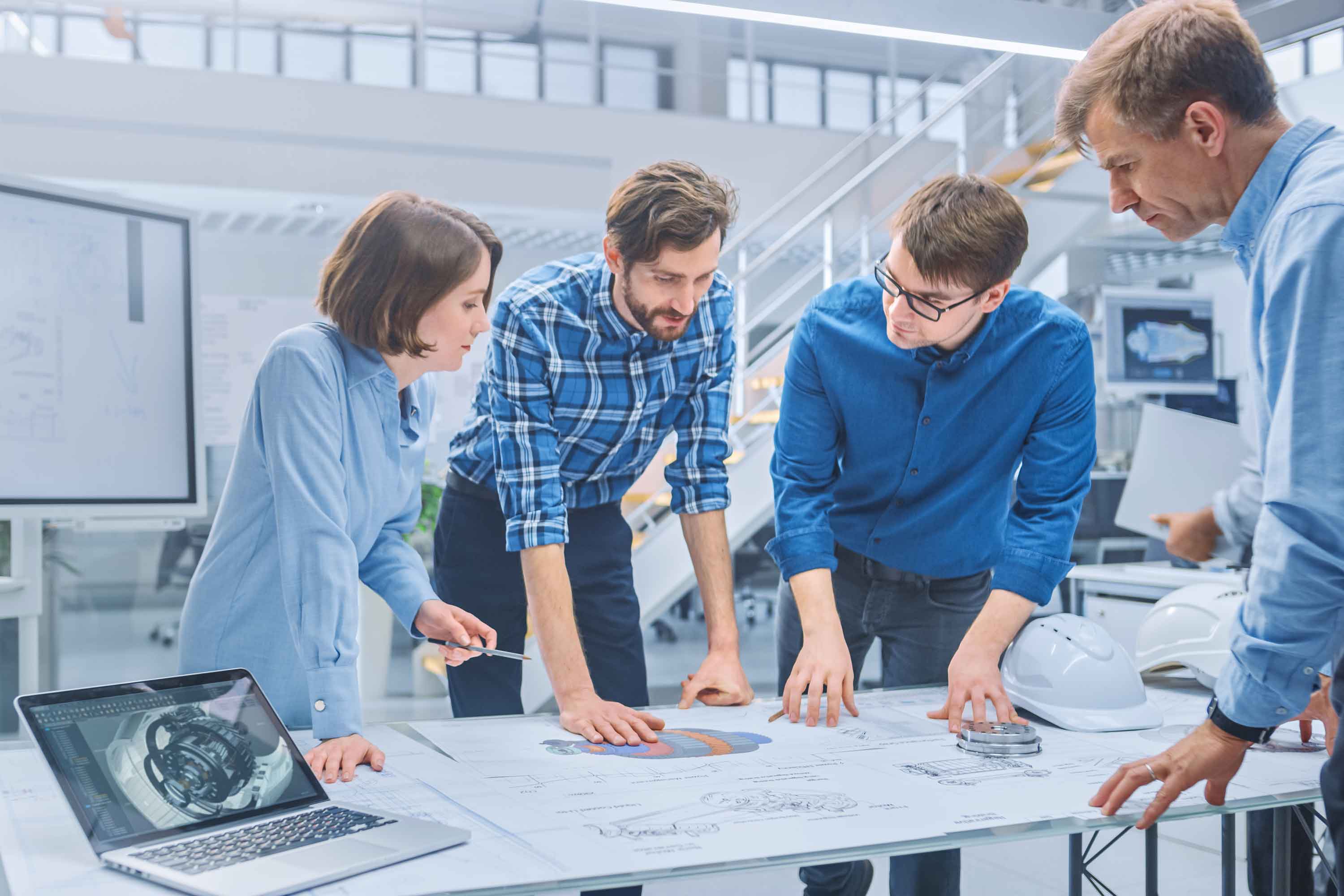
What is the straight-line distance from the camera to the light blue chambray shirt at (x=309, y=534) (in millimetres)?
1236

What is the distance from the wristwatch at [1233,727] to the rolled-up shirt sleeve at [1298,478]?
31mm

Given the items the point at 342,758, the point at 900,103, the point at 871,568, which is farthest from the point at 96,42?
the point at 342,758

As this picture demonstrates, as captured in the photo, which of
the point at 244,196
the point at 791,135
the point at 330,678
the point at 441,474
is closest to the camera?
the point at 330,678

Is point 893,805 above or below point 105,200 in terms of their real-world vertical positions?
below

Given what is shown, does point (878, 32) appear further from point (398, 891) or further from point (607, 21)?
point (607, 21)

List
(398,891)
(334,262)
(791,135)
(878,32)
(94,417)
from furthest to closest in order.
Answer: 1. (791,135)
2. (94,417)
3. (878,32)
4. (334,262)
5. (398,891)

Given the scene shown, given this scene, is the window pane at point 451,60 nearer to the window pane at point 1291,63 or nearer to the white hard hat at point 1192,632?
the window pane at point 1291,63

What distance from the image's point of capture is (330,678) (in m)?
1.22

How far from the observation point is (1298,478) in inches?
36.1

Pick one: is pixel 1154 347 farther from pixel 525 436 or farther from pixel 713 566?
pixel 525 436

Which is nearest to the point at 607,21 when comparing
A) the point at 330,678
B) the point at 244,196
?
the point at 244,196

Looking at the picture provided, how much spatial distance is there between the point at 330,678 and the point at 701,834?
47cm

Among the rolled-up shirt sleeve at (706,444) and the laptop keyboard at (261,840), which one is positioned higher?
the rolled-up shirt sleeve at (706,444)

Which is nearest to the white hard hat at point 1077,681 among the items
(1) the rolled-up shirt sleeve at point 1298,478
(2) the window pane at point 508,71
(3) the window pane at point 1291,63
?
(1) the rolled-up shirt sleeve at point 1298,478
